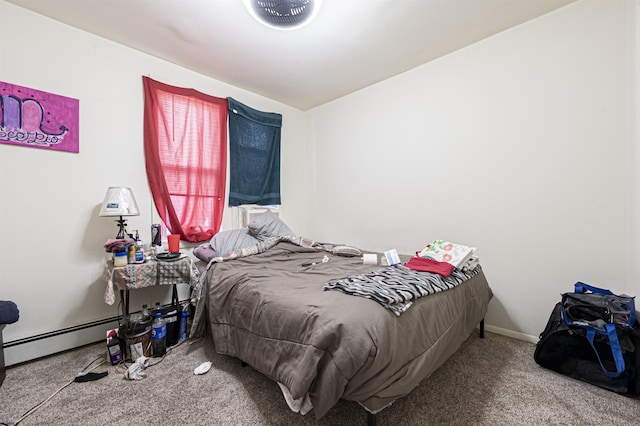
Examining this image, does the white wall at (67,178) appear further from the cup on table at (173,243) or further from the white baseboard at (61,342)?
the cup on table at (173,243)

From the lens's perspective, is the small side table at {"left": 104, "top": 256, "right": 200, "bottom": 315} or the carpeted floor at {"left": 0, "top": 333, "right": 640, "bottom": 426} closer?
the carpeted floor at {"left": 0, "top": 333, "right": 640, "bottom": 426}

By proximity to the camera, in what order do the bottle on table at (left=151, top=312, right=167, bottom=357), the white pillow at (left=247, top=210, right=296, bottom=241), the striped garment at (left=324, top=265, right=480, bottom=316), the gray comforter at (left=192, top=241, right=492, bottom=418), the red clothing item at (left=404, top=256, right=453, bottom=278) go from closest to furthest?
1. the gray comforter at (left=192, top=241, right=492, bottom=418)
2. the striped garment at (left=324, top=265, right=480, bottom=316)
3. the red clothing item at (left=404, top=256, right=453, bottom=278)
4. the bottle on table at (left=151, top=312, right=167, bottom=357)
5. the white pillow at (left=247, top=210, right=296, bottom=241)

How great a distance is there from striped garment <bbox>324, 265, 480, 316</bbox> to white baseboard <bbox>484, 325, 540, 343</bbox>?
0.96m

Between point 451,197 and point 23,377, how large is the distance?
3543 mm

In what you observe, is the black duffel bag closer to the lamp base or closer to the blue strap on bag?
the blue strap on bag

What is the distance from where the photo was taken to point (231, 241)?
8.45 ft

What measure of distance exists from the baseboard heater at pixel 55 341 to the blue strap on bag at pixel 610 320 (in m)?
3.45

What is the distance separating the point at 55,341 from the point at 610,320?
12.4 ft

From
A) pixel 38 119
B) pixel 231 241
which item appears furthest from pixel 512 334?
pixel 38 119

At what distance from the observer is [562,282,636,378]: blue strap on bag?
1494mm

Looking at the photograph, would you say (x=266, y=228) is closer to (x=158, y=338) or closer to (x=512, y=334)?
(x=158, y=338)

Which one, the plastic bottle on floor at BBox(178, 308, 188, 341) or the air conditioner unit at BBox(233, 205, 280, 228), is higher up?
the air conditioner unit at BBox(233, 205, 280, 228)

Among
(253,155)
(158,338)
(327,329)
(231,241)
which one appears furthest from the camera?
(253,155)

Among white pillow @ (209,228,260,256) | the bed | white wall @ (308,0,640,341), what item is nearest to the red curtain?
white pillow @ (209,228,260,256)
